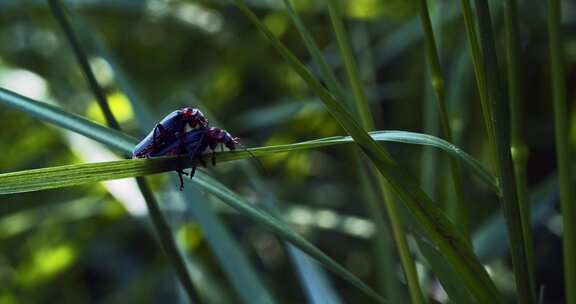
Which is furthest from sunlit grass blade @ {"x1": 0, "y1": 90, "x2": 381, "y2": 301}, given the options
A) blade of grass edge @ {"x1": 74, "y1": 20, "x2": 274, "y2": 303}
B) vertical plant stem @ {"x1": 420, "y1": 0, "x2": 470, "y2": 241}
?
blade of grass edge @ {"x1": 74, "y1": 20, "x2": 274, "y2": 303}

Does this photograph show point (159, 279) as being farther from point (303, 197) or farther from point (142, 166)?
point (142, 166)

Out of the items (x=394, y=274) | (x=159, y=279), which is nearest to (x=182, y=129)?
(x=394, y=274)

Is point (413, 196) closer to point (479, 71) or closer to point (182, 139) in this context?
point (479, 71)

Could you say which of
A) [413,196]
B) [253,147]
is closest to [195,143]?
[413,196]

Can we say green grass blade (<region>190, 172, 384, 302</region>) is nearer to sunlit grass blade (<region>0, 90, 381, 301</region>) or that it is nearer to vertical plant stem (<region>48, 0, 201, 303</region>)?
sunlit grass blade (<region>0, 90, 381, 301</region>)

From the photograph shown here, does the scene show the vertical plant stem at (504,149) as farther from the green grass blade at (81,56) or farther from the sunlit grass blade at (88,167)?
the green grass blade at (81,56)
